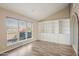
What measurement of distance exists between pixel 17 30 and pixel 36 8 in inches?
28.9

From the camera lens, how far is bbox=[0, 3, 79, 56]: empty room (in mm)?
2225

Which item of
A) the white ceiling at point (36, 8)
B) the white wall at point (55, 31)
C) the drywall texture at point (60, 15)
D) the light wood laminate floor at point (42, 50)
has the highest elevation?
the white ceiling at point (36, 8)

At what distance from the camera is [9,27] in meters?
2.28

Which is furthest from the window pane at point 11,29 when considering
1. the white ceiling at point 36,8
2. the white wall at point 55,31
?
the white wall at point 55,31

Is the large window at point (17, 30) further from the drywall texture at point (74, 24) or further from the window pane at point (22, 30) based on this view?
the drywall texture at point (74, 24)

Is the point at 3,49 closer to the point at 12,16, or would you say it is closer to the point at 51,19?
the point at 12,16

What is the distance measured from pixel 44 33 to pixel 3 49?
107cm

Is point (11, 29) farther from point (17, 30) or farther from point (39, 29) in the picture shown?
point (39, 29)

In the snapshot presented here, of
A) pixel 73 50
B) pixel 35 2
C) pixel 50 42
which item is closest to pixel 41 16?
pixel 35 2

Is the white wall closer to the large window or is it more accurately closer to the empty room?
the empty room

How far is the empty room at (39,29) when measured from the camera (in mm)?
2225

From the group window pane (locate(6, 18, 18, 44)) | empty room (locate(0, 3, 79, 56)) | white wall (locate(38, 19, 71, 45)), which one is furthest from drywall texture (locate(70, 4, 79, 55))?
window pane (locate(6, 18, 18, 44))

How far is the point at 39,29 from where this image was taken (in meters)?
2.51

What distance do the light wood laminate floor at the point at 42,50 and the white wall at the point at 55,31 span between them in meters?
0.13
